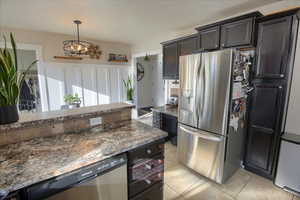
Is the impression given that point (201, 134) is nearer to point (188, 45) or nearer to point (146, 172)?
point (146, 172)

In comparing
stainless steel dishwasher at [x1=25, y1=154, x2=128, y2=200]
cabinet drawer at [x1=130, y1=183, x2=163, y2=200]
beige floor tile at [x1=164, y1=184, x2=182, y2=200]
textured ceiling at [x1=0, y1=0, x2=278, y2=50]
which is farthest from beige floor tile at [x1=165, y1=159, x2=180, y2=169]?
textured ceiling at [x1=0, y1=0, x2=278, y2=50]

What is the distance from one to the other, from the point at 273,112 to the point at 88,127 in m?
2.44

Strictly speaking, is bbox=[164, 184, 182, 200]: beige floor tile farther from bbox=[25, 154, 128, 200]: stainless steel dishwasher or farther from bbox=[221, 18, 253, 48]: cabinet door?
bbox=[221, 18, 253, 48]: cabinet door

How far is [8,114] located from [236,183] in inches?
112

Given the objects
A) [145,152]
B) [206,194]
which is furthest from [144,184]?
Answer: [206,194]

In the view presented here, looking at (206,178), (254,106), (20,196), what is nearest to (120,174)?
(20,196)

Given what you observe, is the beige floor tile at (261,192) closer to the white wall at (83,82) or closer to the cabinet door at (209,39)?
the cabinet door at (209,39)

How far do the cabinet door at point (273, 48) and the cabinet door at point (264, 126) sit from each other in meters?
0.19

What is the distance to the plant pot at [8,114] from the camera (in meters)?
1.16

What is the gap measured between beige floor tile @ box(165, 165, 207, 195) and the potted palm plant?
2044 mm

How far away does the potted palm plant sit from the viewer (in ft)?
3.68

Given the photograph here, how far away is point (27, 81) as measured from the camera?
13.3ft

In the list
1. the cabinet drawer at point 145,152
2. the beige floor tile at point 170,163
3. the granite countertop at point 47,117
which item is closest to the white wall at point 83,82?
the granite countertop at point 47,117

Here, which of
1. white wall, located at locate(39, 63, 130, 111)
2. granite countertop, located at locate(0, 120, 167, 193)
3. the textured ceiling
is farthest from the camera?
white wall, located at locate(39, 63, 130, 111)
